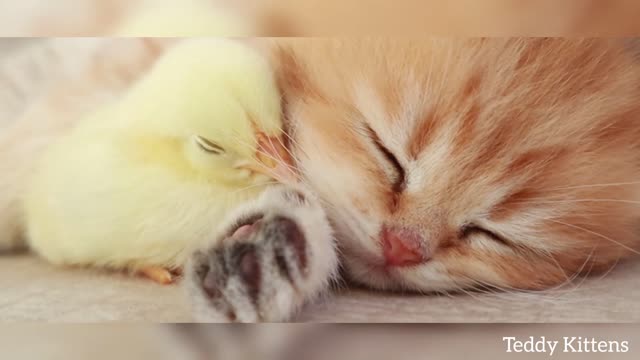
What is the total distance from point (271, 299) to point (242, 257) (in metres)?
0.06

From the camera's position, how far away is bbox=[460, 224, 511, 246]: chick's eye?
2.93 feet

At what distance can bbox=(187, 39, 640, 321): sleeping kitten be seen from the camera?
884 mm

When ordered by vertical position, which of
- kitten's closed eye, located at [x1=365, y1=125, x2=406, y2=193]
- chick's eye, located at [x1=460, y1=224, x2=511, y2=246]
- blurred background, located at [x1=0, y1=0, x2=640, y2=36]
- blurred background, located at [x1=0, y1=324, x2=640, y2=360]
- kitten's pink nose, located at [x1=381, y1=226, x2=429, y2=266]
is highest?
blurred background, located at [x1=0, y1=0, x2=640, y2=36]

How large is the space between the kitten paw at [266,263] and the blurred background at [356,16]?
217 millimetres

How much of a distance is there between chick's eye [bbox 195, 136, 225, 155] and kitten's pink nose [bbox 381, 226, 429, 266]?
0.23 meters

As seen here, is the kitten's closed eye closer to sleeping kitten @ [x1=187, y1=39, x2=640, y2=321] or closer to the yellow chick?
Result: sleeping kitten @ [x1=187, y1=39, x2=640, y2=321]

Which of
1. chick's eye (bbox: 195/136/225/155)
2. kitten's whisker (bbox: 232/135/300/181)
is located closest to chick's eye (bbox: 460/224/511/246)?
kitten's whisker (bbox: 232/135/300/181)

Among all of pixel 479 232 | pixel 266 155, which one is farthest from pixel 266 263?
pixel 479 232

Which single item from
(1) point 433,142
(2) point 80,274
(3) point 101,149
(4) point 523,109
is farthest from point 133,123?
(4) point 523,109

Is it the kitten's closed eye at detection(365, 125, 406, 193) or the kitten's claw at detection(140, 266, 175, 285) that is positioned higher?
the kitten's closed eye at detection(365, 125, 406, 193)

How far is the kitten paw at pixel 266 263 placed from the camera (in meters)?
0.81

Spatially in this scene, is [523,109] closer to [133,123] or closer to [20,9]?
[133,123]

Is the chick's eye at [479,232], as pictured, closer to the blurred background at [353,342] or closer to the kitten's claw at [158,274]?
the blurred background at [353,342]

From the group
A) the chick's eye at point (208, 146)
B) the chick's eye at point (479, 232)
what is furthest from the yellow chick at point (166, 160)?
the chick's eye at point (479, 232)
